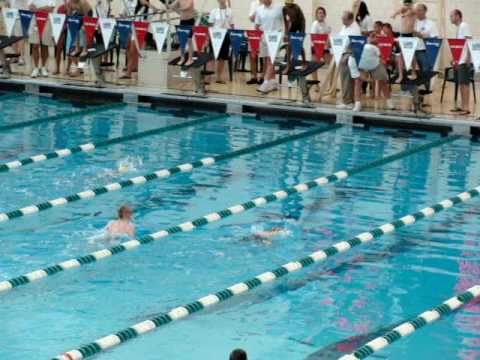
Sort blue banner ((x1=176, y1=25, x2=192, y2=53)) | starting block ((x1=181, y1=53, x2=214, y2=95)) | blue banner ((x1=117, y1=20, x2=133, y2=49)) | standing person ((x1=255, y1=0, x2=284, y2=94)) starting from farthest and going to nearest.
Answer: blue banner ((x1=117, y1=20, x2=133, y2=49)), standing person ((x1=255, y1=0, x2=284, y2=94)), blue banner ((x1=176, y1=25, x2=192, y2=53)), starting block ((x1=181, y1=53, x2=214, y2=95))

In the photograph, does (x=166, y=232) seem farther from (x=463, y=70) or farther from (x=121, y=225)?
(x=463, y=70)

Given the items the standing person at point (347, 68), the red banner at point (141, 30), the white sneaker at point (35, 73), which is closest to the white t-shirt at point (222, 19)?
the red banner at point (141, 30)

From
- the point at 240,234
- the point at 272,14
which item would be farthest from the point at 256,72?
the point at 240,234

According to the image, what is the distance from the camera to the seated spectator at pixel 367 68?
53.1 ft

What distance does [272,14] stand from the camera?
17.6m

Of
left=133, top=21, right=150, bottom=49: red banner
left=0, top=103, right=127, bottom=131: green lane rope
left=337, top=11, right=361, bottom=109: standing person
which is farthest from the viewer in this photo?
left=133, top=21, right=150, bottom=49: red banner

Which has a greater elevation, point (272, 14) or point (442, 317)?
point (272, 14)

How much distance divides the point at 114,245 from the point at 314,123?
6.84m

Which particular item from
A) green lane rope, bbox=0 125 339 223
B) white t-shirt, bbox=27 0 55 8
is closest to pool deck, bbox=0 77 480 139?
green lane rope, bbox=0 125 339 223

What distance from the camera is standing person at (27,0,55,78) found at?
18.4 meters

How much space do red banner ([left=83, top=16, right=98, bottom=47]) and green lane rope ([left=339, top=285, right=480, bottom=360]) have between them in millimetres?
9834

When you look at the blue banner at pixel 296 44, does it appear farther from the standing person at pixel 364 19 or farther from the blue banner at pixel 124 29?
the blue banner at pixel 124 29

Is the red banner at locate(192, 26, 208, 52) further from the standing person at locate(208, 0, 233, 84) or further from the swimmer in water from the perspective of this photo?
the swimmer in water

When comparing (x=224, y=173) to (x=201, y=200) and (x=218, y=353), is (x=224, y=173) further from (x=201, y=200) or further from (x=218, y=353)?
(x=218, y=353)
